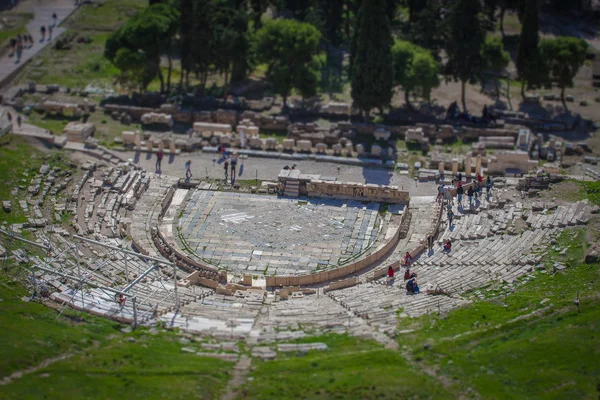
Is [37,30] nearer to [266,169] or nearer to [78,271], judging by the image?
[266,169]

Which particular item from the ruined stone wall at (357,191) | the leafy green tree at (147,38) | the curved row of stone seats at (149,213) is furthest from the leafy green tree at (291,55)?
the ruined stone wall at (357,191)

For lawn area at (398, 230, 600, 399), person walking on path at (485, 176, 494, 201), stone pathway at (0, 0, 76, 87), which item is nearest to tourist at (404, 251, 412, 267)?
lawn area at (398, 230, 600, 399)

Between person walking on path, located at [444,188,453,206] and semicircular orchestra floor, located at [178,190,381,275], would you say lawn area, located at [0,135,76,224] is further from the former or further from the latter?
person walking on path, located at [444,188,453,206]

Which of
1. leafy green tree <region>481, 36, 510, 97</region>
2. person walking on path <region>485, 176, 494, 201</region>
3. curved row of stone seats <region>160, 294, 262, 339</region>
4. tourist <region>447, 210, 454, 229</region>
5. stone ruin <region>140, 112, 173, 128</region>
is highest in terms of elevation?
leafy green tree <region>481, 36, 510, 97</region>

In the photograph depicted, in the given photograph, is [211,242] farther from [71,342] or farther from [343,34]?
[343,34]

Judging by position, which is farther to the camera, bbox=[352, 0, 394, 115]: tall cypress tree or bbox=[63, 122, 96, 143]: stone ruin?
bbox=[352, 0, 394, 115]: tall cypress tree

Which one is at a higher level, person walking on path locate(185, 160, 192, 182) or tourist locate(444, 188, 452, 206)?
tourist locate(444, 188, 452, 206)

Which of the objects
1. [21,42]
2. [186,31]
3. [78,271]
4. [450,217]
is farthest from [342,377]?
[21,42]
